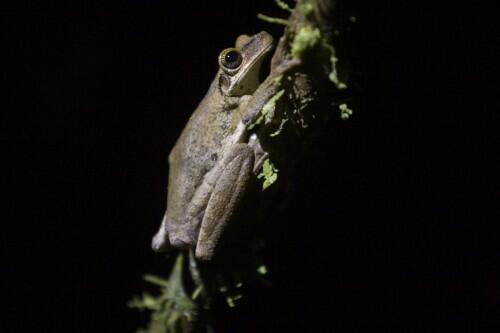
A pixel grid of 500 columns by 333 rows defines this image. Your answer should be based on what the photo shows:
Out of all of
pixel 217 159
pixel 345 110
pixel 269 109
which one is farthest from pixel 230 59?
pixel 345 110

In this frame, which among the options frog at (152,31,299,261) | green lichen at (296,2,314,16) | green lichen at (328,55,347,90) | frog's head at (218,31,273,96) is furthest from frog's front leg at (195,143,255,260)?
green lichen at (296,2,314,16)

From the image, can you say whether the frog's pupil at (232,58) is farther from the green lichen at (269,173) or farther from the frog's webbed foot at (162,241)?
the frog's webbed foot at (162,241)

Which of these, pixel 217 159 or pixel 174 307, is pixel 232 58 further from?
pixel 174 307

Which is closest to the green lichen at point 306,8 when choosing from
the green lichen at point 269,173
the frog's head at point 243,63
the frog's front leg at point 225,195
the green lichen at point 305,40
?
the green lichen at point 305,40

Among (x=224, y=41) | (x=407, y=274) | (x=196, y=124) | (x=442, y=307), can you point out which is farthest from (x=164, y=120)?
(x=442, y=307)

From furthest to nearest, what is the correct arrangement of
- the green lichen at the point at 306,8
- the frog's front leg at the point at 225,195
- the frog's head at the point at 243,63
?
the frog's head at the point at 243,63 → the frog's front leg at the point at 225,195 → the green lichen at the point at 306,8

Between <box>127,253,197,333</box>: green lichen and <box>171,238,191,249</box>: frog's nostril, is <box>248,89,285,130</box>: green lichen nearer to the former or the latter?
<box>171,238,191,249</box>: frog's nostril

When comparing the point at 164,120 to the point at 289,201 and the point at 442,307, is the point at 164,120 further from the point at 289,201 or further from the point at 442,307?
the point at 442,307
